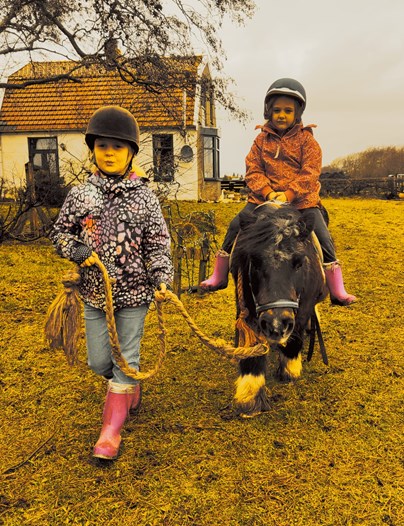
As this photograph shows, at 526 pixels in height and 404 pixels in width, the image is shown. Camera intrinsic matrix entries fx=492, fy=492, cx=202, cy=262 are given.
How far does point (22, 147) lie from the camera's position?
20.7m

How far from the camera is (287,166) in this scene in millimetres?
3906

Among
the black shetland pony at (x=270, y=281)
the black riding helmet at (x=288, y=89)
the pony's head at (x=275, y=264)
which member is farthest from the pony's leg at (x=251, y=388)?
the black riding helmet at (x=288, y=89)

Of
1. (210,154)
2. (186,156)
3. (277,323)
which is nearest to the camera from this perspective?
(277,323)

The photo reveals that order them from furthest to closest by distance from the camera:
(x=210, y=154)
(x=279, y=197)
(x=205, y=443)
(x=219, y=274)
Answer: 1. (x=210, y=154)
2. (x=219, y=274)
3. (x=279, y=197)
4. (x=205, y=443)

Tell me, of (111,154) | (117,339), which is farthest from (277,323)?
(111,154)

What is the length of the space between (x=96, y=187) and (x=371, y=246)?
9408 millimetres

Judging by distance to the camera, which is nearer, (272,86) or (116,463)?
(116,463)

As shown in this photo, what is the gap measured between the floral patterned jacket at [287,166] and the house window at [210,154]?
56.9ft

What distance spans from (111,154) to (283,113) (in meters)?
1.66

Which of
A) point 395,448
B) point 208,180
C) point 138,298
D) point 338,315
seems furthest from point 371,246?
point 208,180

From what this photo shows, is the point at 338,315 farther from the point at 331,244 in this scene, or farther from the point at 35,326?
the point at 35,326

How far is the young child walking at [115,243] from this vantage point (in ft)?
9.06

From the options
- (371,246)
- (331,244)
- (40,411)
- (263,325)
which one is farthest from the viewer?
(371,246)

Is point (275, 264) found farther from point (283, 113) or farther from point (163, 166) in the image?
point (163, 166)
